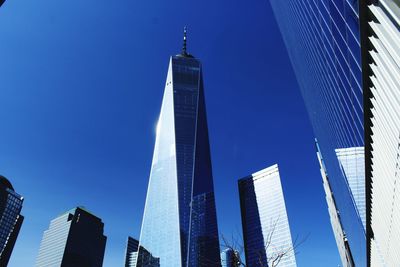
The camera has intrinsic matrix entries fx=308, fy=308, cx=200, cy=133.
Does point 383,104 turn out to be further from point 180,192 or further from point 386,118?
point 180,192

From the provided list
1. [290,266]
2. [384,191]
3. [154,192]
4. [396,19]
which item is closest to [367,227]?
A: [384,191]

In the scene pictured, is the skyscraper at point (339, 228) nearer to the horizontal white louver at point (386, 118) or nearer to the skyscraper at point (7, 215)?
the horizontal white louver at point (386, 118)

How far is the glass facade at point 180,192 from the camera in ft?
532

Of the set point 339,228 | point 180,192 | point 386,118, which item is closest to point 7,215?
point 180,192

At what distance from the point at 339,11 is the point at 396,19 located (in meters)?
9.59

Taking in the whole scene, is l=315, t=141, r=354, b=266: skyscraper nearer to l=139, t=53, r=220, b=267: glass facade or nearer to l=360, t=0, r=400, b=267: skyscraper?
l=139, t=53, r=220, b=267: glass facade

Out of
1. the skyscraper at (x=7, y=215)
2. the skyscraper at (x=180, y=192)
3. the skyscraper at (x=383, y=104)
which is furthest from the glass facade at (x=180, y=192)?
the skyscraper at (x=383, y=104)

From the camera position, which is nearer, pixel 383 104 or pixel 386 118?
pixel 383 104

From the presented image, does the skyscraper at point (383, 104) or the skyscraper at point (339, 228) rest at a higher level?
the skyscraper at point (339, 228)

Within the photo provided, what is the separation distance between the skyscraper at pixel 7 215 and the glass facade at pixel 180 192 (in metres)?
84.1

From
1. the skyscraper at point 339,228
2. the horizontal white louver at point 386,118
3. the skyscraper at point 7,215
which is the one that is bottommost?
the horizontal white louver at point 386,118

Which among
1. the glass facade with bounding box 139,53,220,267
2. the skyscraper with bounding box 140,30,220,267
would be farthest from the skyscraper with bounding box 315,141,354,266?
the glass facade with bounding box 139,53,220,267

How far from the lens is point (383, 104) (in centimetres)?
1075

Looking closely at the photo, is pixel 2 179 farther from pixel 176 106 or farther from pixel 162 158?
pixel 176 106
